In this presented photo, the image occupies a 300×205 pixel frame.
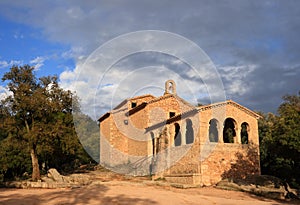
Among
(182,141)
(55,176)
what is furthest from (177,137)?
(55,176)

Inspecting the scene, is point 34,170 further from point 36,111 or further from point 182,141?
point 182,141

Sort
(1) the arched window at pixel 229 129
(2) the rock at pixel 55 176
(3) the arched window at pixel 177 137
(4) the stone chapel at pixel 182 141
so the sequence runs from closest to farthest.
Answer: (4) the stone chapel at pixel 182 141, (2) the rock at pixel 55 176, (1) the arched window at pixel 229 129, (3) the arched window at pixel 177 137

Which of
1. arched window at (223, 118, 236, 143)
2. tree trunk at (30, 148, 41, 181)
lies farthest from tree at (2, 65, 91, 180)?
arched window at (223, 118, 236, 143)

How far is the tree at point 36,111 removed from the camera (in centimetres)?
2200

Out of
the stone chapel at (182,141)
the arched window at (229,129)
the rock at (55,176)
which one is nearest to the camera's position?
the stone chapel at (182,141)

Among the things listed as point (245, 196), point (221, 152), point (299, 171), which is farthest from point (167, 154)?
point (299, 171)

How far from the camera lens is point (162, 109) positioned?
2952 cm

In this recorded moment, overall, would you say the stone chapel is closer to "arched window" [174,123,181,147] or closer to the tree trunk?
"arched window" [174,123,181,147]

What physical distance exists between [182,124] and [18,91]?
12.3 metres

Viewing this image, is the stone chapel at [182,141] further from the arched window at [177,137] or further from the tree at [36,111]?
the tree at [36,111]

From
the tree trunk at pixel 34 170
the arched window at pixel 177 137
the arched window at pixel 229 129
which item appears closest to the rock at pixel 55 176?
the tree trunk at pixel 34 170

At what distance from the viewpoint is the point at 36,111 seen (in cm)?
2244

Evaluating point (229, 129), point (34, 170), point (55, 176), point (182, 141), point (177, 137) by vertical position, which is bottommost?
point (55, 176)

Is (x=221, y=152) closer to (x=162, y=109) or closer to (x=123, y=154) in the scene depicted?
(x=162, y=109)
